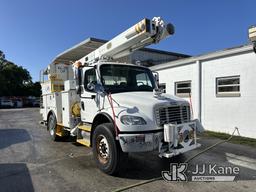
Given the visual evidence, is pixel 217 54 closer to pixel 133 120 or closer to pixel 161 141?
pixel 161 141

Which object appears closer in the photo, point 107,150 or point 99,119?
point 107,150

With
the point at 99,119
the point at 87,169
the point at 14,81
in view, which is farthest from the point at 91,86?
the point at 14,81

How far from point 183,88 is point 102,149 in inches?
315

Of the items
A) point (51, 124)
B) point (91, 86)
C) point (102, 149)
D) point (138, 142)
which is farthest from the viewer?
point (51, 124)

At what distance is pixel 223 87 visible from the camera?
Answer: 982 cm

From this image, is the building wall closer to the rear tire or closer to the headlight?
the headlight

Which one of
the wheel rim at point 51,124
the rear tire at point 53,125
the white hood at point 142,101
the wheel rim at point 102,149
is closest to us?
the white hood at point 142,101

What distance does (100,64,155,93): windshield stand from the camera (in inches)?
215

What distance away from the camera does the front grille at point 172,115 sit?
451cm

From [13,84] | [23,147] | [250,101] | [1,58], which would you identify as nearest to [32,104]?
[13,84]

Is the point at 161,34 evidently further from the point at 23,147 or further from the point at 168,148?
the point at 23,147

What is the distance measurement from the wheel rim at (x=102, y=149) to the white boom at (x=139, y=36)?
7.93 ft

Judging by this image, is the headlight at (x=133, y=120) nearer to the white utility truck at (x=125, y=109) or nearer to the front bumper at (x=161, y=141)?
the white utility truck at (x=125, y=109)

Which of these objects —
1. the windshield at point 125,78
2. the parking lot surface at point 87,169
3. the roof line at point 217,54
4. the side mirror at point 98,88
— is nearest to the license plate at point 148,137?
the parking lot surface at point 87,169
